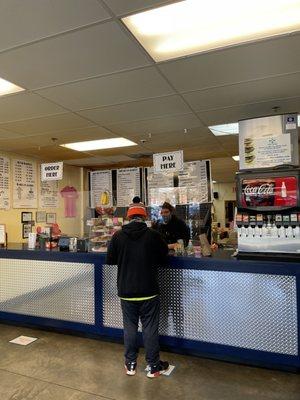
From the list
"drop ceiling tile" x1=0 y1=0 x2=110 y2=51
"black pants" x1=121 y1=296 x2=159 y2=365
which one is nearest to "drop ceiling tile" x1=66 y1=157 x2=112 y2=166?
"black pants" x1=121 y1=296 x2=159 y2=365

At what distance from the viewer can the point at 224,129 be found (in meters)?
4.80

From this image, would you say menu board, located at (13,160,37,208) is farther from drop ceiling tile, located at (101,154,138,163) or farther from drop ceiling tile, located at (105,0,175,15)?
drop ceiling tile, located at (105,0,175,15)

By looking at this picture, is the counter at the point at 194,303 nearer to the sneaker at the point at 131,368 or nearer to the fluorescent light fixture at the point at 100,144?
the sneaker at the point at 131,368

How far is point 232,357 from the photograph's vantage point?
311cm

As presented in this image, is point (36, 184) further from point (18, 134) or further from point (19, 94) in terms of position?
point (19, 94)

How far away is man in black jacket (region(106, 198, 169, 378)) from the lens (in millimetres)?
2875

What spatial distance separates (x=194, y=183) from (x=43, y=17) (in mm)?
3541

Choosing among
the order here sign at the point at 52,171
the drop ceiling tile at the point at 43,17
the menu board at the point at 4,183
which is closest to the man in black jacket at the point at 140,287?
the drop ceiling tile at the point at 43,17

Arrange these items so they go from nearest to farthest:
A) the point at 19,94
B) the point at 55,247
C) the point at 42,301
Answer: the point at 19,94 < the point at 42,301 < the point at 55,247

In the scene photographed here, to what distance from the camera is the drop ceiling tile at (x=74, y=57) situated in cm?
227

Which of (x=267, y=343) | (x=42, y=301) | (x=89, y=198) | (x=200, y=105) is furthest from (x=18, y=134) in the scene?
(x=267, y=343)

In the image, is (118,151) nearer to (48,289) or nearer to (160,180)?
(160,180)

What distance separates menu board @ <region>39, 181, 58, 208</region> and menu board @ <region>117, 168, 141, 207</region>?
2030 millimetres

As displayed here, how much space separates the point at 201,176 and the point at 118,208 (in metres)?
1.49
